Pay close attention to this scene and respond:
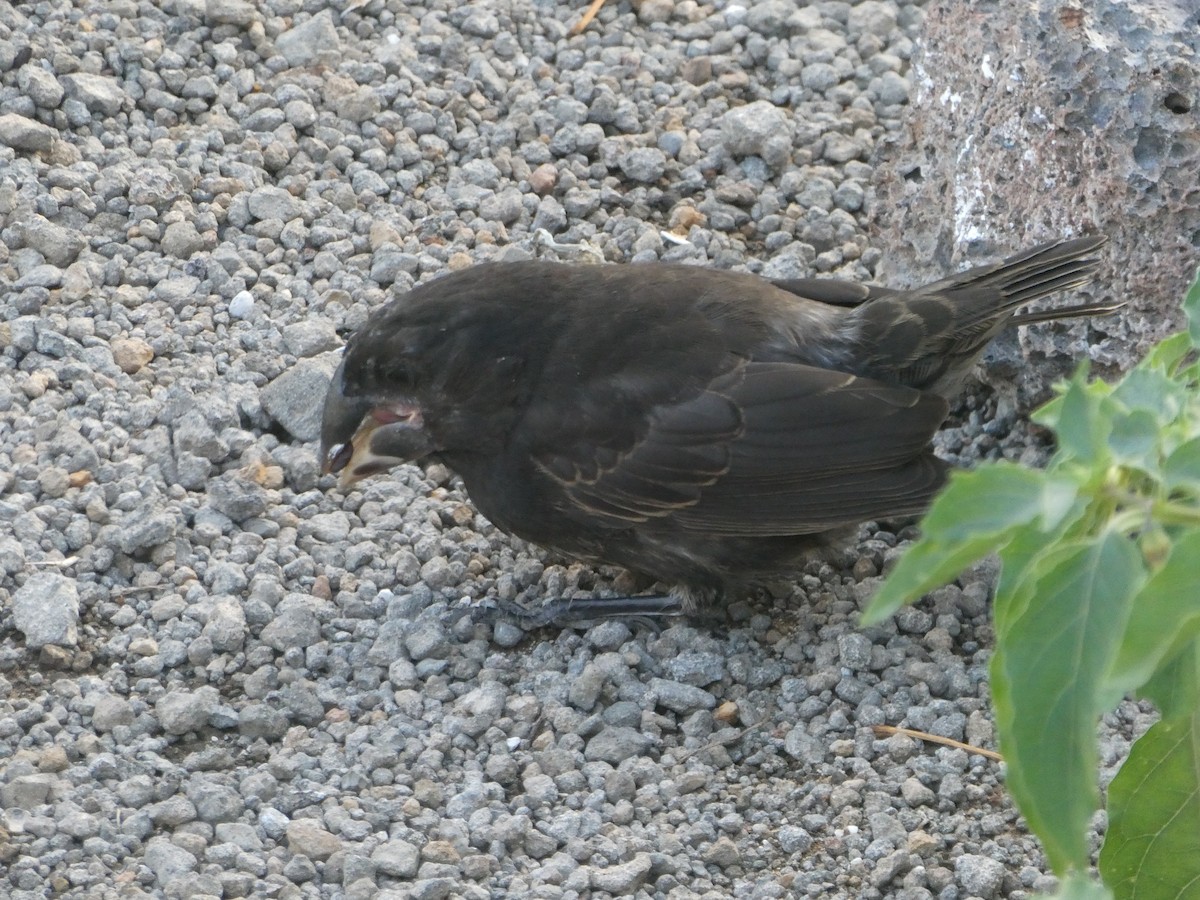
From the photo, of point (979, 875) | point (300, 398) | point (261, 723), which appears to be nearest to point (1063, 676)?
point (979, 875)

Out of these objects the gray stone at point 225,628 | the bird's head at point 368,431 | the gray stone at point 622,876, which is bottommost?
the gray stone at point 225,628

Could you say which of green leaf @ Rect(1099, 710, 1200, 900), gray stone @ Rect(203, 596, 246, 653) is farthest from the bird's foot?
green leaf @ Rect(1099, 710, 1200, 900)

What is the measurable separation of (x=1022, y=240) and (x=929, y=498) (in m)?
0.95

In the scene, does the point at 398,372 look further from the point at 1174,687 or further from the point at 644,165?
the point at 1174,687

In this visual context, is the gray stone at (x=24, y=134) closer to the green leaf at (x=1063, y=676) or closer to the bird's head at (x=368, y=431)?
the bird's head at (x=368, y=431)

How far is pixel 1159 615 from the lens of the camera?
146 centimetres

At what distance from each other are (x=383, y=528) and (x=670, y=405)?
924 millimetres

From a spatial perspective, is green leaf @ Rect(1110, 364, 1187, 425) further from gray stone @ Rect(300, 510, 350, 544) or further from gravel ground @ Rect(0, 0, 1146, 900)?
gray stone @ Rect(300, 510, 350, 544)

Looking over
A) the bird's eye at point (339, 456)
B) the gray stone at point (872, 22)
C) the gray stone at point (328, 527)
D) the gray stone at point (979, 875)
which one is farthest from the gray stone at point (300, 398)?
the gray stone at point (872, 22)

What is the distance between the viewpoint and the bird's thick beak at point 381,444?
4.27 m

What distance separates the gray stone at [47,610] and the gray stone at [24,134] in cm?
183

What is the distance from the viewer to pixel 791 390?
4.12 meters

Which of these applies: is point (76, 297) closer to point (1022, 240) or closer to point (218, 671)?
point (218, 671)

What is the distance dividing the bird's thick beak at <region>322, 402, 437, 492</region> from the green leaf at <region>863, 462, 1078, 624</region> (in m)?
2.84
